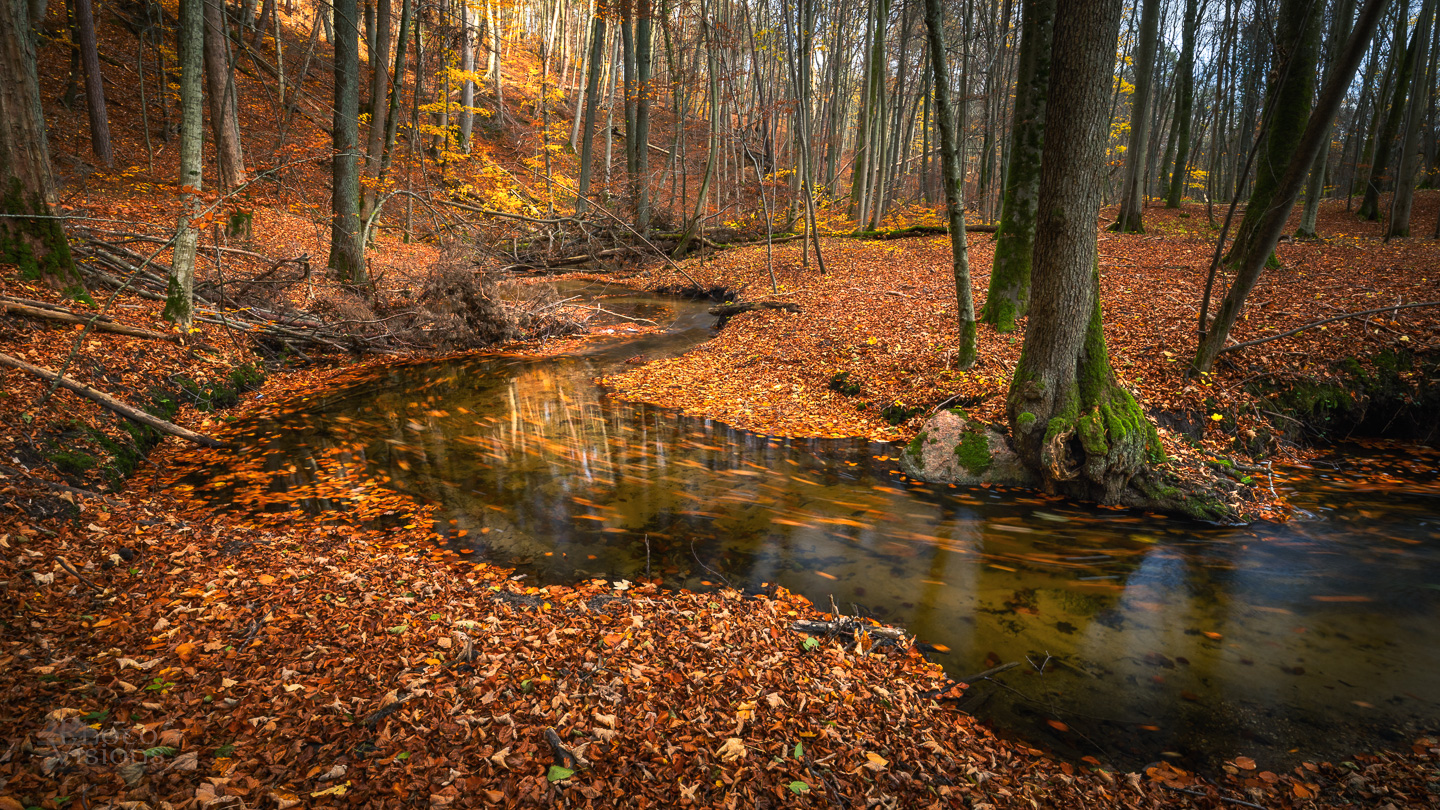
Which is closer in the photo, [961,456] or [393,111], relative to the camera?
[961,456]

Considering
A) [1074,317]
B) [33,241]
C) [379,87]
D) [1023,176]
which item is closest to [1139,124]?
[1023,176]

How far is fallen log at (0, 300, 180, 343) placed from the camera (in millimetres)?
6387

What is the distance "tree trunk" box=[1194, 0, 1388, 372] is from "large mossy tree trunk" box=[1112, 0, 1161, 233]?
32.2ft

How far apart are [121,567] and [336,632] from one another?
177 cm

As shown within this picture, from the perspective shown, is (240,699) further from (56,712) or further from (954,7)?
(954,7)

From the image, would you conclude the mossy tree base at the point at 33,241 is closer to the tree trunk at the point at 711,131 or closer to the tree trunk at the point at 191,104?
the tree trunk at the point at 191,104

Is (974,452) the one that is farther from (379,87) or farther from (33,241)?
(379,87)

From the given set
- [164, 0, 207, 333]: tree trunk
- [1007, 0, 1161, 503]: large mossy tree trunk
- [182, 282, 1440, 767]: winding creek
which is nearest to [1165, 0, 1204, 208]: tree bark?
[182, 282, 1440, 767]: winding creek

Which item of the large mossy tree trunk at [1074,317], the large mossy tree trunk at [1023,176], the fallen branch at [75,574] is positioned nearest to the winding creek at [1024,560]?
the large mossy tree trunk at [1074,317]

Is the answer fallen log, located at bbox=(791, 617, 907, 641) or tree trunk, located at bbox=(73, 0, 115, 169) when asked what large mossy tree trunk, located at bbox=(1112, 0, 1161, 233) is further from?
tree trunk, located at bbox=(73, 0, 115, 169)

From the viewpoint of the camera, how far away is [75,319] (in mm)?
6762

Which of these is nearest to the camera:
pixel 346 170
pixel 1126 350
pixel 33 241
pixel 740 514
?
pixel 740 514

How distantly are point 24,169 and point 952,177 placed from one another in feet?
37.4

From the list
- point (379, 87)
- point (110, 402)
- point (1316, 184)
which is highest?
point (379, 87)
